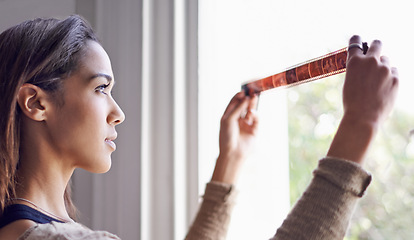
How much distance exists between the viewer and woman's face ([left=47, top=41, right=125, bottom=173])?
916 mm

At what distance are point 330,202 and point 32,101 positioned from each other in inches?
22.8

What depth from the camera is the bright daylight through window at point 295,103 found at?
834mm

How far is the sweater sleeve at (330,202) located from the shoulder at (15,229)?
1.46ft

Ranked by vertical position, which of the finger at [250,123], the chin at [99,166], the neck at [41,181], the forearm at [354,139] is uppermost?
the finger at [250,123]

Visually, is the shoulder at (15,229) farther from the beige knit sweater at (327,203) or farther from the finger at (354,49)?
the finger at (354,49)

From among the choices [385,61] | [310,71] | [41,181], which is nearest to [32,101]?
[41,181]

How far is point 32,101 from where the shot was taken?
0.91m

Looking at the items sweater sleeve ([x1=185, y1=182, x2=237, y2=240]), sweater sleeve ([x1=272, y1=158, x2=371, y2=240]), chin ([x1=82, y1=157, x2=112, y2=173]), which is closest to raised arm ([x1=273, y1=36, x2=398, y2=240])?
sweater sleeve ([x1=272, y1=158, x2=371, y2=240])

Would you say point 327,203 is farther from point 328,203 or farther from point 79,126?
point 79,126

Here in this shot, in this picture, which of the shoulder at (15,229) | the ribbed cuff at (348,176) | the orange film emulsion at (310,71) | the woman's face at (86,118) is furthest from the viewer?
the woman's face at (86,118)

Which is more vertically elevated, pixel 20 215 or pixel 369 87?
pixel 369 87

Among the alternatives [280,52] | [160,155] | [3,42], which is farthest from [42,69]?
[280,52]

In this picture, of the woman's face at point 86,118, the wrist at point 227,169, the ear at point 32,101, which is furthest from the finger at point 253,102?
the ear at point 32,101

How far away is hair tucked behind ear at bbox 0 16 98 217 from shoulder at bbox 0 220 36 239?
5 centimetres
